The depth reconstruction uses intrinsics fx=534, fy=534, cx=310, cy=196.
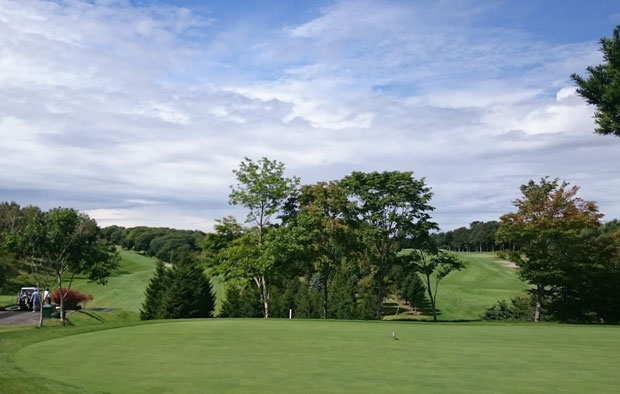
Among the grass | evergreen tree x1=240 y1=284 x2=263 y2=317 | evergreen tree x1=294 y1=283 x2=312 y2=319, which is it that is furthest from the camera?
the grass

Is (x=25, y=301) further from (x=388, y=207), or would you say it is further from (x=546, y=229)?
(x=546, y=229)

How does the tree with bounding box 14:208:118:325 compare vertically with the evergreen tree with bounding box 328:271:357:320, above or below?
above

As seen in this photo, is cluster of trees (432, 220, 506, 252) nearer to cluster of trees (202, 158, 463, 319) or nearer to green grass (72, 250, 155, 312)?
green grass (72, 250, 155, 312)

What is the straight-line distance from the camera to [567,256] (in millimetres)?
37094

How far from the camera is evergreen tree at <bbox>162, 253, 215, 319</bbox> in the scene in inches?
1796

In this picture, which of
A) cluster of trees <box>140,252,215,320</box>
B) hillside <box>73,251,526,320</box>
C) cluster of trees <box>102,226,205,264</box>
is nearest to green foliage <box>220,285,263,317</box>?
cluster of trees <box>140,252,215,320</box>

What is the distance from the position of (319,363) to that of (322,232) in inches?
1236

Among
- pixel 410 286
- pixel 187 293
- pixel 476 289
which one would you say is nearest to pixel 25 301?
pixel 187 293

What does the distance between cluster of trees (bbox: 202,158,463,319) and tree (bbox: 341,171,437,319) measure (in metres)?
0.08

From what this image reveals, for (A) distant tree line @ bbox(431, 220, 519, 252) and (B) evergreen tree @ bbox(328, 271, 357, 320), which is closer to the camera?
(B) evergreen tree @ bbox(328, 271, 357, 320)

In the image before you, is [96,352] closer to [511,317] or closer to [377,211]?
[377,211]

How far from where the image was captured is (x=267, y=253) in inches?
1427

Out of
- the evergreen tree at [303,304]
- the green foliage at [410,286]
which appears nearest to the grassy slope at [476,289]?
the green foliage at [410,286]

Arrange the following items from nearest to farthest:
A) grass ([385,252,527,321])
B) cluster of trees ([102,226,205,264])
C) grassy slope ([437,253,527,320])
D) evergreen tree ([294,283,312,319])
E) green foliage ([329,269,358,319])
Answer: green foliage ([329,269,358,319]), evergreen tree ([294,283,312,319]), grass ([385,252,527,321]), grassy slope ([437,253,527,320]), cluster of trees ([102,226,205,264])
